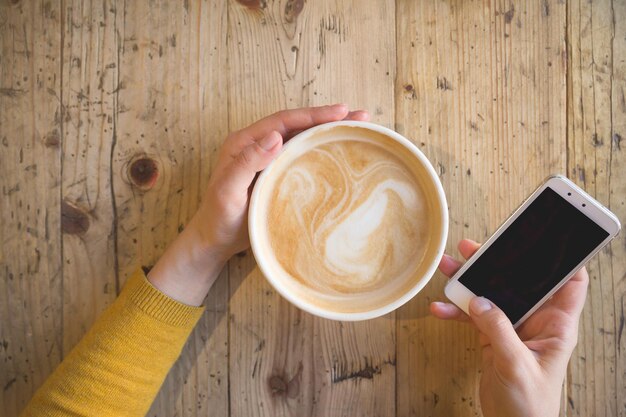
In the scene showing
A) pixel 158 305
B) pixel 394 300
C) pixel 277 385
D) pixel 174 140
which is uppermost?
pixel 174 140

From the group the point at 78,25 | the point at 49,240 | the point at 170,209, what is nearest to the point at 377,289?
the point at 170,209

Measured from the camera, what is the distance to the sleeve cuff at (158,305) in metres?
0.78

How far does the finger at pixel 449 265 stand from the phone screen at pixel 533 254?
38 mm

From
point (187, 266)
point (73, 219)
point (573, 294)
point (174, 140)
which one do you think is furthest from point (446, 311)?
point (73, 219)

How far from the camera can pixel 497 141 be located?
831 mm

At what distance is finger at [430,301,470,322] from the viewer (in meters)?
0.78

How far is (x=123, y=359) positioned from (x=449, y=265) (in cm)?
56

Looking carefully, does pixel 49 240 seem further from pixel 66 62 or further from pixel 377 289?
pixel 377 289

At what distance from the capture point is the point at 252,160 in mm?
672

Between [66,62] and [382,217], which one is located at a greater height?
[66,62]

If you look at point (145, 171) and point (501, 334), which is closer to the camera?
point (501, 334)

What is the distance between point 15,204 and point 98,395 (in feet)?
1.23

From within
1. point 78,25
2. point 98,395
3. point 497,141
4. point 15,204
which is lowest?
point 98,395

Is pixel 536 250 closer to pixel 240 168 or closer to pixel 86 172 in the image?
pixel 240 168
